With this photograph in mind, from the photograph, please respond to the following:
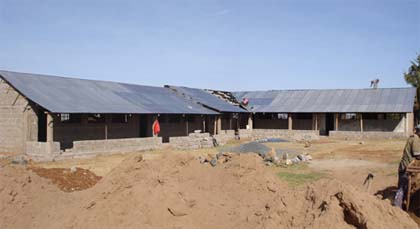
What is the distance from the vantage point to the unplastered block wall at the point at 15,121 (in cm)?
2062

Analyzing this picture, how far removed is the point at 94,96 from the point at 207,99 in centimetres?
1292

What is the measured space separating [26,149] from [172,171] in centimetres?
1356

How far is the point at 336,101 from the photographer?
36844 mm

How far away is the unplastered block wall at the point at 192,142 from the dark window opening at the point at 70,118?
6288 mm

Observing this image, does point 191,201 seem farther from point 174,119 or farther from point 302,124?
point 302,124

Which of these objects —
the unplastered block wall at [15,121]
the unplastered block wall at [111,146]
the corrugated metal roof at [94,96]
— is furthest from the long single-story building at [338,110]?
the unplastered block wall at [15,121]

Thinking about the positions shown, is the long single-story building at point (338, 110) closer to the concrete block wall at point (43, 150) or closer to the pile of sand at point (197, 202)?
the concrete block wall at point (43, 150)

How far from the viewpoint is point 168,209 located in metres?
8.41

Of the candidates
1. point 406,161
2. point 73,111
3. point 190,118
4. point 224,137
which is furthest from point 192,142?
point 406,161

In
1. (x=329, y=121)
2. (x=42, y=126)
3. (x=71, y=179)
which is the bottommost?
(x=71, y=179)

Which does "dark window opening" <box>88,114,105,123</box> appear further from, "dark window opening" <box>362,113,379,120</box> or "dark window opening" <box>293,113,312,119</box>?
"dark window opening" <box>362,113,379,120</box>

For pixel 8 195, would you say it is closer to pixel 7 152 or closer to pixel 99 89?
pixel 7 152

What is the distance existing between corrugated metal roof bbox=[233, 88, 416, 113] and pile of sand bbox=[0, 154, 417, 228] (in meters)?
26.2

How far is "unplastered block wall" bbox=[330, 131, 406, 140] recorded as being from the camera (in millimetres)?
32438
